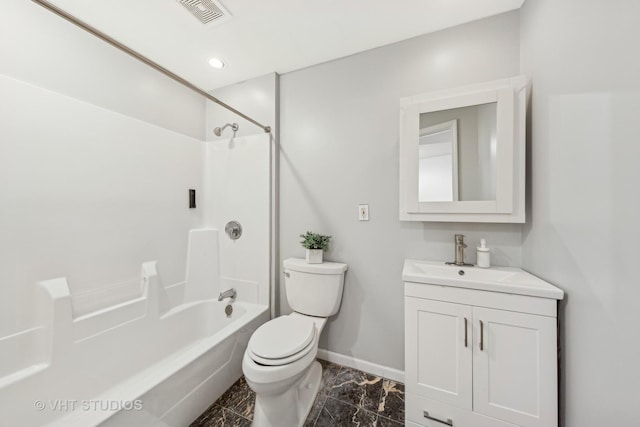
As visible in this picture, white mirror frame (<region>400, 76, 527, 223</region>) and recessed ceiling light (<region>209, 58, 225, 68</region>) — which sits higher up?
recessed ceiling light (<region>209, 58, 225, 68</region>)

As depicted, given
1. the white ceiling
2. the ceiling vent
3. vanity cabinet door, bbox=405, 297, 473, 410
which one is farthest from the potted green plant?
the ceiling vent

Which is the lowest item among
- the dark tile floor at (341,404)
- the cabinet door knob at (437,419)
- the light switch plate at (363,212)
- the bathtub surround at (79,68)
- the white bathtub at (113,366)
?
the dark tile floor at (341,404)

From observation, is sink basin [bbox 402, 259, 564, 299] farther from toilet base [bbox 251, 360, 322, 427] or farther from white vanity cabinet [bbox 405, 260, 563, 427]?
toilet base [bbox 251, 360, 322, 427]

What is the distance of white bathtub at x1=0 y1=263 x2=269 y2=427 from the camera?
1.03m

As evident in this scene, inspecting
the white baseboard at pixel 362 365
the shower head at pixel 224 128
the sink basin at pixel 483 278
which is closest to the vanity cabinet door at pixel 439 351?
the sink basin at pixel 483 278

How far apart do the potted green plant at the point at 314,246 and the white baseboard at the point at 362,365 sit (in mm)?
756

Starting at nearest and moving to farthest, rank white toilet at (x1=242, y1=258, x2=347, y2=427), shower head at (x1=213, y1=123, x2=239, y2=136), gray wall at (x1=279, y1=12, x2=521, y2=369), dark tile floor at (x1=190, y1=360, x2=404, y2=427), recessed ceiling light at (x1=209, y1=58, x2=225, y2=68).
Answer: white toilet at (x1=242, y1=258, x2=347, y2=427), dark tile floor at (x1=190, y1=360, x2=404, y2=427), gray wall at (x1=279, y1=12, x2=521, y2=369), recessed ceiling light at (x1=209, y1=58, x2=225, y2=68), shower head at (x1=213, y1=123, x2=239, y2=136)

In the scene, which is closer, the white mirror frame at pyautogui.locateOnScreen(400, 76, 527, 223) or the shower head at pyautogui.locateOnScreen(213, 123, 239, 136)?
the white mirror frame at pyautogui.locateOnScreen(400, 76, 527, 223)

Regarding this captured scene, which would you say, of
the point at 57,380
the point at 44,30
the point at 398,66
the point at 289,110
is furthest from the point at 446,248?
the point at 44,30

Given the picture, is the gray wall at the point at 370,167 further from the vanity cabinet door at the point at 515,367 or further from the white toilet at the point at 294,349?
the vanity cabinet door at the point at 515,367

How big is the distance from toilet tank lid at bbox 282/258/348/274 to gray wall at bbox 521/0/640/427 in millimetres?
1080

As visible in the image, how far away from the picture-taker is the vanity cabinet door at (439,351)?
1.08 meters

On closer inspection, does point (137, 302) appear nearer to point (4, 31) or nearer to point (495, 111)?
point (4, 31)

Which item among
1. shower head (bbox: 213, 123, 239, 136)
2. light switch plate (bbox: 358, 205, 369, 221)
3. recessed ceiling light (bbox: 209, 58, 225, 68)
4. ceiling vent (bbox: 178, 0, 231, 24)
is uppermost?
recessed ceiling light (bbox: 209, 58, 225, 68)
